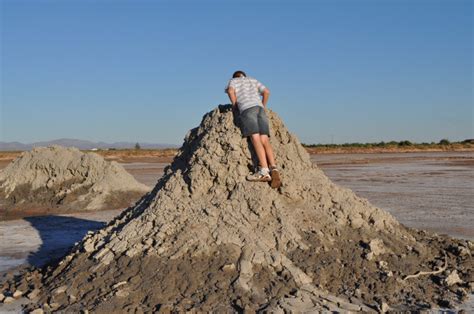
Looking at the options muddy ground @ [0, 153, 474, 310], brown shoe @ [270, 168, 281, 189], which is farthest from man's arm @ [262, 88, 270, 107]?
muddy ground @ [0, 153, 474, 310]

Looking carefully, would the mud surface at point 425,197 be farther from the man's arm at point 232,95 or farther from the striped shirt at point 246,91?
the man's arm at point 232,95

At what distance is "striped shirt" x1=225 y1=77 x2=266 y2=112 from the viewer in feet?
21.4

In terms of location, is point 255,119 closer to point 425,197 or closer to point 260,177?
point 260,177

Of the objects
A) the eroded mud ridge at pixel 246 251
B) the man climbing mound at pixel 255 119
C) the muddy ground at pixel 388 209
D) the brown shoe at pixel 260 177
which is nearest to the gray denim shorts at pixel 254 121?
the man climbing mound at pixel 255 119

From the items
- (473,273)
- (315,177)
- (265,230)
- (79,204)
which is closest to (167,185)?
(265,230)

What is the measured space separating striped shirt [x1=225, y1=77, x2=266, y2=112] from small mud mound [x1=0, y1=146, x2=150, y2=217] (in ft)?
28.0

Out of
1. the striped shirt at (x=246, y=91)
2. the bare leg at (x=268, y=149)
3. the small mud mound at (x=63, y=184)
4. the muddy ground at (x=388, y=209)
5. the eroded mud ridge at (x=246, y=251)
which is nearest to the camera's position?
the eroded mud ridge at (x=246, y=251)

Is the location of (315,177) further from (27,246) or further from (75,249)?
(27,246)

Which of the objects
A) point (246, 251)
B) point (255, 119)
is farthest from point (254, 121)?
point (246, 251)

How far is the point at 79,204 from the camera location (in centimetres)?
1452

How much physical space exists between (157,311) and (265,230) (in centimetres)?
149

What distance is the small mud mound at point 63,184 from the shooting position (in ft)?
48.3

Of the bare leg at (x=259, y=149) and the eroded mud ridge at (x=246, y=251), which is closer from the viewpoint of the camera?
the eroded mud ridge at (x=246, y=251)

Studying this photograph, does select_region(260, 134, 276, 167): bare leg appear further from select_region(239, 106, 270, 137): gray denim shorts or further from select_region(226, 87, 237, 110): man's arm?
select_region(226, 87, 237, 110): man's arm
